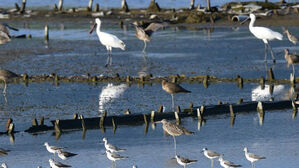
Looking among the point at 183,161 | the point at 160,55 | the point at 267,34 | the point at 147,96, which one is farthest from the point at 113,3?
the point at 183,161

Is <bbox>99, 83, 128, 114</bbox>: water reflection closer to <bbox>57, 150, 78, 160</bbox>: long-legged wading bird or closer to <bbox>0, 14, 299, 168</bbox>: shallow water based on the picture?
<bbox>0, 14, 299, 168</bbox>: shallow water

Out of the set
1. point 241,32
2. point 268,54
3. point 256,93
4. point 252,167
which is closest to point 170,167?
point 252,167

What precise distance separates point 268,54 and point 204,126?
15524 millimetres

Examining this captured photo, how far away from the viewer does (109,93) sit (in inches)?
1137

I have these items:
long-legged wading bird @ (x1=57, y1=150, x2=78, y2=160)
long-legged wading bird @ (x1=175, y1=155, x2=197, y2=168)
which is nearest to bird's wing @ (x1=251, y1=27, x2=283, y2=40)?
long-legged wading bird @ (x1=57, y1=150, x2=78, y2=160)

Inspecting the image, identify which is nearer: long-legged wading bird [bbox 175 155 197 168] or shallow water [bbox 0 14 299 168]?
long-legged wading bird [bbox 175 155 197 168]

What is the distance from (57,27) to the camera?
56.5m

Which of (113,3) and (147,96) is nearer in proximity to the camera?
(147,96)

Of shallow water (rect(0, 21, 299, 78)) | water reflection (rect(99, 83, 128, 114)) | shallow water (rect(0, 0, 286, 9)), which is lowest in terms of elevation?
shallow water (rect(0, 0, 286, 9))

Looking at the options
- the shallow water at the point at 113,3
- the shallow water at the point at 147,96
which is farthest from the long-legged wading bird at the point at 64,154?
the shallow water at the point at 113,3

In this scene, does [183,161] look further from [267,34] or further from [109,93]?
[267,34]

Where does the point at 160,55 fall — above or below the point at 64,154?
below

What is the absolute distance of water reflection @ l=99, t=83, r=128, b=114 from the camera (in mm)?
27141

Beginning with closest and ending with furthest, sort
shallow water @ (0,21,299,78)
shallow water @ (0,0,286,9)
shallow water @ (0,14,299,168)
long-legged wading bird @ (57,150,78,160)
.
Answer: long-legged wading bird @ (57,150,78,160), shallow water @ (0,14,299,168), shallow water @ (0,21,299,78), shallow water @ (0,0,286,9)
